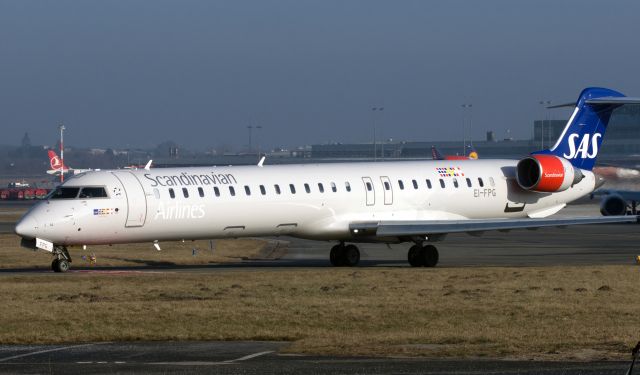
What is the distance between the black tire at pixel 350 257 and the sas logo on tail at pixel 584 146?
7.86 m

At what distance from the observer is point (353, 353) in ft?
57.3

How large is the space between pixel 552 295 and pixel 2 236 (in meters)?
31.3

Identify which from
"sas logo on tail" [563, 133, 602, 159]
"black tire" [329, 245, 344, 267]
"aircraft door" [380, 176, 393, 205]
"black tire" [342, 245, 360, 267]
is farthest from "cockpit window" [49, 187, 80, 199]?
"sas logo on tail" [563, 133, 602, 159]

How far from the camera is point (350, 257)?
35.4 m

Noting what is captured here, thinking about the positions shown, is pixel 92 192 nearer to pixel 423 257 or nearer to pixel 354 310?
pixel 423 257

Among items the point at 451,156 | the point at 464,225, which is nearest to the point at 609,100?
the point at 464,225

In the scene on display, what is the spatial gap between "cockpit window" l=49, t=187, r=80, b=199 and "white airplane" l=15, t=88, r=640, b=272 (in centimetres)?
3

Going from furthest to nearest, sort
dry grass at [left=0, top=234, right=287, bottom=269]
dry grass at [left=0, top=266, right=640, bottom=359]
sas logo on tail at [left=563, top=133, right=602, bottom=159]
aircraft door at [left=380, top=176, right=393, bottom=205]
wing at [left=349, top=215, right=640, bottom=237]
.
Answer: sas logo on tail at [left=563, top=133, right=602, bottom=159]
dry grass at [left=0, top=234, right=287, bottom=269]
aircraft door at [left=380, top=176, right=393, bottom=205]
wing at [left=349, top=215, right=640, bottom=237]
dry grass at [left=0, top=266, right=640, bottom=359]

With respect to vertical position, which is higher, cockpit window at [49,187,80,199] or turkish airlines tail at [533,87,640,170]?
turkish airlines tail at [533,87,640,170]

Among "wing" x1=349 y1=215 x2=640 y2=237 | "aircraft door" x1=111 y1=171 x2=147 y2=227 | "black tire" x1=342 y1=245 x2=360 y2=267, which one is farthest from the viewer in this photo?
"black tire" x1=342 y1=245 x2=360 y2=267

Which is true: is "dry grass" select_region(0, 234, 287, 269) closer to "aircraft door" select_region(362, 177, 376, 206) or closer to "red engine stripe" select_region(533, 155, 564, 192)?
A: "aircraft door" select_region(362, 177, 376, 206)

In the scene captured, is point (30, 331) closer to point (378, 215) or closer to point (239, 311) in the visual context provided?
point (239, 311)

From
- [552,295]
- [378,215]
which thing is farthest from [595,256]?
[552,295]

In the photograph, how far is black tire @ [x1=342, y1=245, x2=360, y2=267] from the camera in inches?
1391
